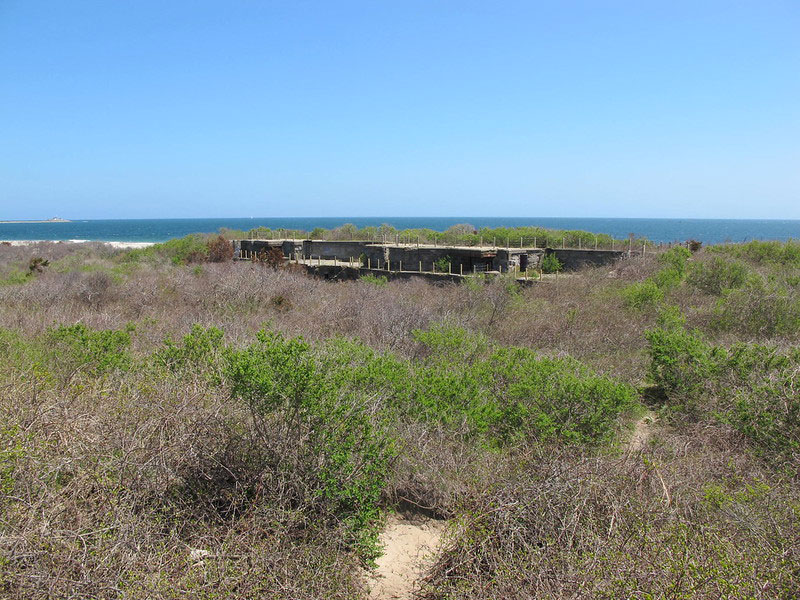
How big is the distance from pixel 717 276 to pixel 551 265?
357 inches

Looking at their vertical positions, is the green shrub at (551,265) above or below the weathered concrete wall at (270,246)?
below

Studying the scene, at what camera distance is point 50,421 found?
5.46 meters

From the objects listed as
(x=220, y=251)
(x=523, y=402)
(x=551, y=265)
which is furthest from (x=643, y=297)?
(x=220, y=251)

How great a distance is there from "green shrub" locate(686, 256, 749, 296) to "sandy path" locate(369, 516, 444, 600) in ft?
50.2

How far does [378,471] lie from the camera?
5.68m

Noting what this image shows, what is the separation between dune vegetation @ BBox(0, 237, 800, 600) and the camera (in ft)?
13.4

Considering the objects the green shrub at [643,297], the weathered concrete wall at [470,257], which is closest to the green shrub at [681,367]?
the green shrub at [643,297]

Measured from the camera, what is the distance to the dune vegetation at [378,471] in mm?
4090

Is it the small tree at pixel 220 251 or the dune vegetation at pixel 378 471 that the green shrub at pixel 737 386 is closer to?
the dune vegetation at pixel 378 471

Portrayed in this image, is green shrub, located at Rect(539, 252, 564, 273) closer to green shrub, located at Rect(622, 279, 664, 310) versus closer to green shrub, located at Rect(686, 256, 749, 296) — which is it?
green shrub, located at Rect(686, 256, 749, 296)

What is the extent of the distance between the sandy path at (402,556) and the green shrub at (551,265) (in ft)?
70.6

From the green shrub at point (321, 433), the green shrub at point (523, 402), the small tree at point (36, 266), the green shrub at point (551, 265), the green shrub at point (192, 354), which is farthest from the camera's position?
the green shrub at point (551, 265)

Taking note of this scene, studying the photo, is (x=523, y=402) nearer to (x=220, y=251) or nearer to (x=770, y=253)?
(x=770, y=253)

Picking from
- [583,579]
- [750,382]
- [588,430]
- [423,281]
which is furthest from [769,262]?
[583,579]
